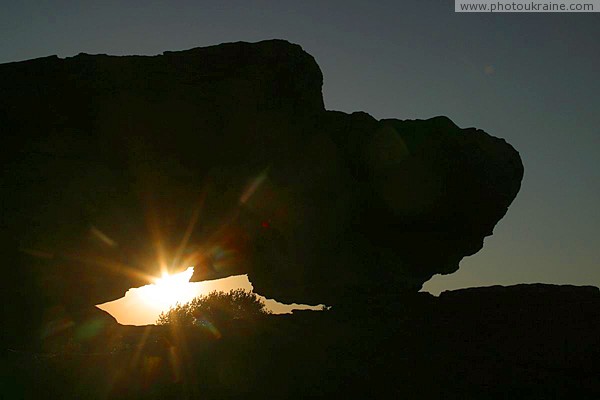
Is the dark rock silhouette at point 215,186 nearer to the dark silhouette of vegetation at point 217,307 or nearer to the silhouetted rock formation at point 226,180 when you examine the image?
the silhouetted rock formation at point 226,180

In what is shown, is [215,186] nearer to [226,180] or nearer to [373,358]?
[226,180]

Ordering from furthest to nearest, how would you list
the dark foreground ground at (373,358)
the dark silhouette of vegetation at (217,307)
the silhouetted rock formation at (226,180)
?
the dark silhouette of vegetation at (217,307)
the silhouetted rock formation at (226,180)
the dark foreground ground at (373,358)

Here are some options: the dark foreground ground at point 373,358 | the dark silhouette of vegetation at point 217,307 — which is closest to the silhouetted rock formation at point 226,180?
the dark foreground ground at point 373,358

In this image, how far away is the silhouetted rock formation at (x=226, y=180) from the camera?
1457 centimetres

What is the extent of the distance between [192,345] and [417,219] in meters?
9.46

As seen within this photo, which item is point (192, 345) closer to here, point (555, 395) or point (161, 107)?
point (555, 395)

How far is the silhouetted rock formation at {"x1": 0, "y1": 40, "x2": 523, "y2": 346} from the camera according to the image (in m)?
14.6

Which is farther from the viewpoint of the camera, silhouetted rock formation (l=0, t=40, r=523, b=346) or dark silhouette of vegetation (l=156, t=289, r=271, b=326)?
dark silhouette of vegetation (l=156, t=289, r=271, b=326)

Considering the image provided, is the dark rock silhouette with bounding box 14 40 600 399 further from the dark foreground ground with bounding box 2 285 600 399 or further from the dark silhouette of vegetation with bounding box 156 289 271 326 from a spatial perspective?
the dark silhouette of vegetation with bounding box 156 289 271 326

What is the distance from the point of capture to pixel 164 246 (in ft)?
55.0

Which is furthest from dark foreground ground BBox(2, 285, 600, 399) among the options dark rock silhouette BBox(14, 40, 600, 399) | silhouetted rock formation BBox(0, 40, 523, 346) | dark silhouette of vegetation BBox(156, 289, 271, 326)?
dark silhouette of vegetation BBox(156, 289, 271, 326)

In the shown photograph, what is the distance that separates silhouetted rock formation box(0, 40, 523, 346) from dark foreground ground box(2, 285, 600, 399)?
625 centimetres

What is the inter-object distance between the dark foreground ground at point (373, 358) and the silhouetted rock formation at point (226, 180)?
6.25 metres

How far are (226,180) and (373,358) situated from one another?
924 centimetres
